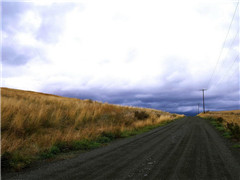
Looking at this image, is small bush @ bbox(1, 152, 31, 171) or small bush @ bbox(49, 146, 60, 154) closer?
small bush @ bbox(1, 152, 31, 171)

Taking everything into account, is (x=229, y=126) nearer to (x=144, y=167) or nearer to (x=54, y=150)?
(x=144, y=167)

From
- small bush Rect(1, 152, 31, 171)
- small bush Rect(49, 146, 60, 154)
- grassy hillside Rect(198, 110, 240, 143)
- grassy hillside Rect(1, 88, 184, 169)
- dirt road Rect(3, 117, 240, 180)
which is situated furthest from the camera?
grassy hillside Rect(198, 110, 240, 143)

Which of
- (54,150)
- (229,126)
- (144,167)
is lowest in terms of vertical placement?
(54,150)

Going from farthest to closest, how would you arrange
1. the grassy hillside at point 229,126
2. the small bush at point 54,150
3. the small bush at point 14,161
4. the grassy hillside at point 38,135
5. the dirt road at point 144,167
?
the grassy hillside at point 229,126
the small bush at point 54,150
the grassy hillside at point 38,135
the small bush at point 14,161
the dirt road at point 144,167

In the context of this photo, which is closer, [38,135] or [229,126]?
[38,135]

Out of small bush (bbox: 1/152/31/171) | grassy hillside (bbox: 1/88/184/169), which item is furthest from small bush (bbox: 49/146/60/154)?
small bush (bbox: 1/152/31/171)

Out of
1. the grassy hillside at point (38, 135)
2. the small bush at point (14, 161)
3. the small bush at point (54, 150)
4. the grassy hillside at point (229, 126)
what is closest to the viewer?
the small bush at point (14, 161)

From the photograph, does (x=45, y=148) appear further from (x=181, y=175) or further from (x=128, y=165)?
(x=181, y=175)

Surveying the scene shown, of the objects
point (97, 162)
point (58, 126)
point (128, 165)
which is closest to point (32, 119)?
point (58, 126)

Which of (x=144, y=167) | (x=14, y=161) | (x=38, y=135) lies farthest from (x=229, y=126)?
(x=14, y=161)

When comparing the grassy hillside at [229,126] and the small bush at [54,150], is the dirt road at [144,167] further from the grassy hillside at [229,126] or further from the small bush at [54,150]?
the grassy hillside at [229,126]

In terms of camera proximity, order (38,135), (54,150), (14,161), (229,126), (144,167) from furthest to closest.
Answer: (229,126)
(38,135)
(54,150)
(14,161)
(144,167)

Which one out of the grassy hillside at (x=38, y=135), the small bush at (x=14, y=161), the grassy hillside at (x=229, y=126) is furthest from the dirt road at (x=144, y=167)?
the grassy hillside at (x=229, y=126)

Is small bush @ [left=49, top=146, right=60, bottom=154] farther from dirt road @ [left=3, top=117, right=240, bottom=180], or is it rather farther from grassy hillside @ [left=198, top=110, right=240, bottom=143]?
grassy hillside @ [left=198, top=110, right=240, bottom=143]
